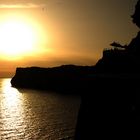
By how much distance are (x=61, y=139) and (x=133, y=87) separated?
40.4 metres

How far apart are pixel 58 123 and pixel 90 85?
195ft

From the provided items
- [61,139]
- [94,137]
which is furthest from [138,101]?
[61,139]

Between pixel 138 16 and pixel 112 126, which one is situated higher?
pixel 138 16

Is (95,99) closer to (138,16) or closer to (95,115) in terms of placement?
(95,115)

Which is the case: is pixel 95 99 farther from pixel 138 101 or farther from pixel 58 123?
pixel 58 123

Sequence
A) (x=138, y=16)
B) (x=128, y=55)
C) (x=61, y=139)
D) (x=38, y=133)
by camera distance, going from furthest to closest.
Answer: (x=38, y=133)
(x=61, y=139)
(x=138, y=16)
(x=128, y=55)

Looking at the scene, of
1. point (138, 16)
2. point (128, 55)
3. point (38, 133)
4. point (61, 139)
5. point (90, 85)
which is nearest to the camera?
point (90, 85)

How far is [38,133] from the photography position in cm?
7300

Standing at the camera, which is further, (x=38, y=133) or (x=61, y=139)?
(x=38, y=133)

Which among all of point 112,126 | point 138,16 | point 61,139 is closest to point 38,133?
point 61,139

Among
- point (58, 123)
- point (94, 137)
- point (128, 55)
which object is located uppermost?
point (128, 55)

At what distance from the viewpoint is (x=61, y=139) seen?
63.4 m

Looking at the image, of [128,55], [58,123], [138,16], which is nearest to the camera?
[128,55]

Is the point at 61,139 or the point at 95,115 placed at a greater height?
the point at 95,115
